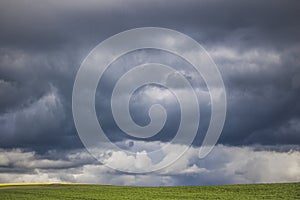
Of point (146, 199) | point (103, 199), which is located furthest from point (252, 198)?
point (103, 199)

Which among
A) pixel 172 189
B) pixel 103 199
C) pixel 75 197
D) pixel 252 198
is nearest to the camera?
pixel 252 198

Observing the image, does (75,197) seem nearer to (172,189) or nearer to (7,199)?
(7,199)

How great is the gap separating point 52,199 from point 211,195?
2513 cm

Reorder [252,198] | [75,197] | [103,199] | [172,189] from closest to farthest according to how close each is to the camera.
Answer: [252,198] < [103,199] < [75,197] < [172,189]

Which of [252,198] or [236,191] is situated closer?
[252,198]

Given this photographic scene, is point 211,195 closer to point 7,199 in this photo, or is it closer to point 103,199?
point 103,199

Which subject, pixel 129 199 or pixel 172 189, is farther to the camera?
pixel 172 189

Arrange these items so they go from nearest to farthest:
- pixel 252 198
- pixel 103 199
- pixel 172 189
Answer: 1. pixel 252 198
2. pixel 103 199
3. pixel 172 189

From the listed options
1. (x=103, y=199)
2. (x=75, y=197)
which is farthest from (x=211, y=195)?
(x=75, y=197)

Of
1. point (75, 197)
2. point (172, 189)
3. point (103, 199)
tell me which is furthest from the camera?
point (172, 189)

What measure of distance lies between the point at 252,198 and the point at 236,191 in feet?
38.0

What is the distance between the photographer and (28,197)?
7694 centimetres

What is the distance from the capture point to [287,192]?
7219 centimetres

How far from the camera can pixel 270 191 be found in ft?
246
